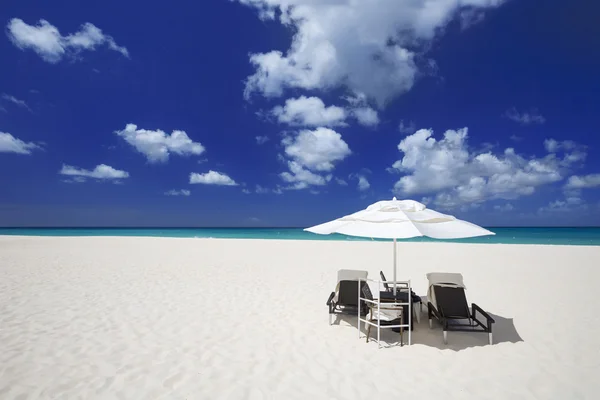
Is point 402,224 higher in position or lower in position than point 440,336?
higher

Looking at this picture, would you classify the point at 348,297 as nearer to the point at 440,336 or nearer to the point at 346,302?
the point at 346,302

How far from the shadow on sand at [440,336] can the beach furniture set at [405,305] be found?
111 millimetres

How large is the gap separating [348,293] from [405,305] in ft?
3.36

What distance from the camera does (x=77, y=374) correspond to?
3.96 m

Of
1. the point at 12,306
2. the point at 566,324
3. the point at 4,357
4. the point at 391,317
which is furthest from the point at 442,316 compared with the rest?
the point at 12,306

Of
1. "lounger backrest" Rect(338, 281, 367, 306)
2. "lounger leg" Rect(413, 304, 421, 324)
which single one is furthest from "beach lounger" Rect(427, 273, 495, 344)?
"lounger backrest" Rect(338, 281, 367, 306)

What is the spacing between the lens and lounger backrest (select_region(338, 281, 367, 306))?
6.05 meters

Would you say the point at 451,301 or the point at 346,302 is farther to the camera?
the point at 346,302

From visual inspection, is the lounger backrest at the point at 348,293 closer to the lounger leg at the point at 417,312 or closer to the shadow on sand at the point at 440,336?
the shadow on sand at the point at 440,336

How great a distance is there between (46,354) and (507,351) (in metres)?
6.47

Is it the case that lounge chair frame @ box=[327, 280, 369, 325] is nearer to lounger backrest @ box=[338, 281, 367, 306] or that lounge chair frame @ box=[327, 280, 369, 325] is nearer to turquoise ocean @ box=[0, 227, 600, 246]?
lounger backrest @ box=[338, 281, 367, 306]

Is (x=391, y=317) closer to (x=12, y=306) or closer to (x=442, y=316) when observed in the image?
(x=442, y=316)

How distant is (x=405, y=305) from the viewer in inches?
223

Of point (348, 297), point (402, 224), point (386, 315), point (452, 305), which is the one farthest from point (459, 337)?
point (402, 224)
